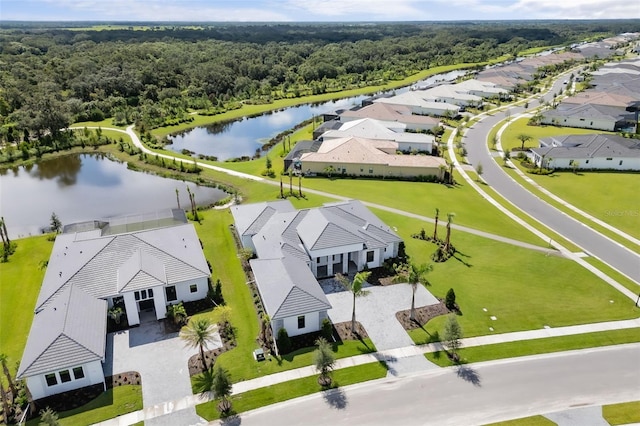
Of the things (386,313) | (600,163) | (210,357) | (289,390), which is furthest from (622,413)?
(600,163)

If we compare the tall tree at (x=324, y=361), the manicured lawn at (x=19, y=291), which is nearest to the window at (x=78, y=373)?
the manicured lawn at (x=19, y=291)

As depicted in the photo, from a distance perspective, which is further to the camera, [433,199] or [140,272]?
[433,199]

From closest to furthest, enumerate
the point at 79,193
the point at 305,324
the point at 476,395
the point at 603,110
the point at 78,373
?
the point at 476,395 → the point at 78,373 → the point at 305,324 → the point at 79,193 → the point at 603,110

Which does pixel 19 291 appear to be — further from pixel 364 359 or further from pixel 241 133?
pixel 241 133

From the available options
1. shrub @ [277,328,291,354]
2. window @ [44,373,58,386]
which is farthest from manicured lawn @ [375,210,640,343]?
window @ [44,373,58,386]

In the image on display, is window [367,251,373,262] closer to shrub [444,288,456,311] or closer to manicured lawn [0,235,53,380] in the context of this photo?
shrub [444,288,456,311]

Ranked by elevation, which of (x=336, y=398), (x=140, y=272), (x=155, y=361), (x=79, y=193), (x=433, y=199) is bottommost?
(x=336, y=398)
